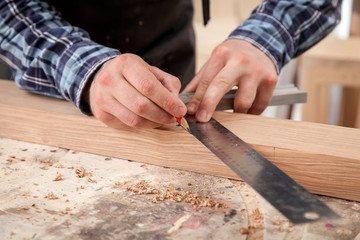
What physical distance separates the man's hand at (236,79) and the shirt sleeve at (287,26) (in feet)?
0.18

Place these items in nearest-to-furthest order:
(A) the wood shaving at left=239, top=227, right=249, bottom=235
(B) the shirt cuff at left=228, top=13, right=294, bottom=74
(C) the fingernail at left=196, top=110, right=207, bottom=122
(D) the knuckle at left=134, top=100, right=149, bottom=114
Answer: (A) the wood shaving at left=239, top=227, right=249, bottom=235, (D) the knuckle at left=134, top=100, right=149, bottom=114, (C) the fingernail at left=196, top=110, right=207, bottom=122, (B) the shirt cuff at left=228, top=13, right=294, bottom=74

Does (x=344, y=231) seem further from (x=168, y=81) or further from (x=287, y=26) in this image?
(x=287, y=26)

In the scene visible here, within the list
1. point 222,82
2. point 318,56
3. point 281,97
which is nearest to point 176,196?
point 222,82

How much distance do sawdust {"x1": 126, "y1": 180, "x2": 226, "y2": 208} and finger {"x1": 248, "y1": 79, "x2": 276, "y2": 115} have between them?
495mm

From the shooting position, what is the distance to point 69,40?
133 cm

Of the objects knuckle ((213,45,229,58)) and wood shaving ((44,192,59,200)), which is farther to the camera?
knuckle ((213,45,229,58))

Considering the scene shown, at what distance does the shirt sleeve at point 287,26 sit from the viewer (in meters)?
1.44

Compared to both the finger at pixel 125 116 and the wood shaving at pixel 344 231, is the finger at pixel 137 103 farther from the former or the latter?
the wood shaving at pixel 344 231

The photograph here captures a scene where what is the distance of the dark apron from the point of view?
1.69 metres

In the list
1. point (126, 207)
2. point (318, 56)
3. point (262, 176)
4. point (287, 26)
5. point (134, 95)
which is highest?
point (287, 26)

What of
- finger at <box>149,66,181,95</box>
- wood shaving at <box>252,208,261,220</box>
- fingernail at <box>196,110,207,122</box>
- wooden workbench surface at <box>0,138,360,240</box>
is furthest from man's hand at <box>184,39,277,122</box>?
wood shaving at <box>252,208,261,220</box>

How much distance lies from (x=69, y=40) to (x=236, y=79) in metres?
0.55

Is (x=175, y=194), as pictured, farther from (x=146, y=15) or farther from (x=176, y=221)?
(x=146, y=15)

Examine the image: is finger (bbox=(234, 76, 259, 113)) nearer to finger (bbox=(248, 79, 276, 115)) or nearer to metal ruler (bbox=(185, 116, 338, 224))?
finger (bbox=(248, 79, 276, 115))
